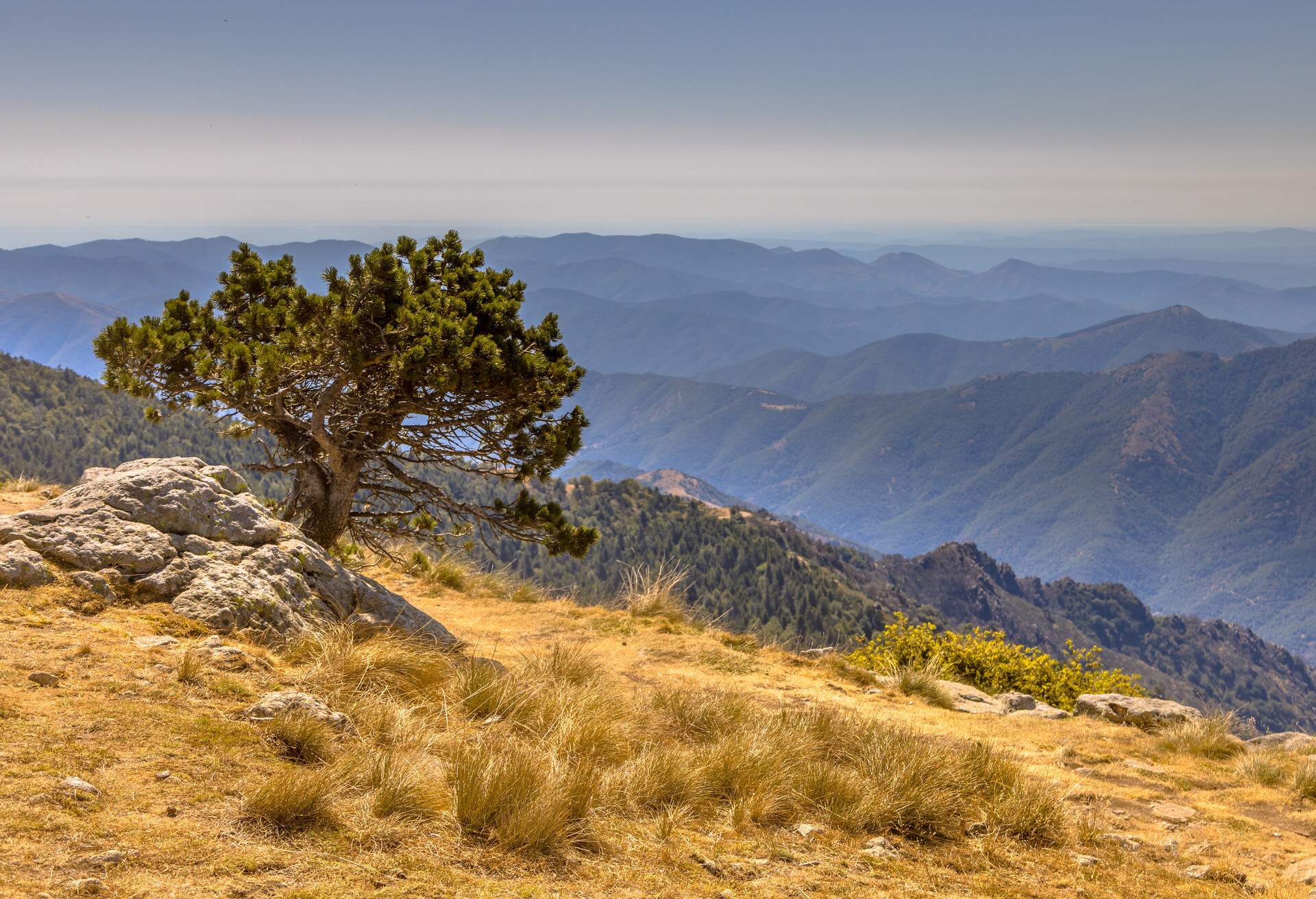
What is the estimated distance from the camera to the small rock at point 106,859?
3.92 m

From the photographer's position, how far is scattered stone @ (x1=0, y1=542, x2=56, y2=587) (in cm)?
732

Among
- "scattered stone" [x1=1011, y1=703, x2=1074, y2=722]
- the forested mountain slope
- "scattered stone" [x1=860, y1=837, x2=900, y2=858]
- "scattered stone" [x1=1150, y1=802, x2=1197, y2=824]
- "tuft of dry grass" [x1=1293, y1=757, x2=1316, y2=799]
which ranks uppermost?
"scattered stone" [x1=860, y1=837, x2=900, y2=858]

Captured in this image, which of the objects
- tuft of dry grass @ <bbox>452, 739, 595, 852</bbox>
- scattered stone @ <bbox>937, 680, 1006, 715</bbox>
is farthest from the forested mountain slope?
tuft of dry grass @ <bbox>452, 739, 595, 852</bbox>

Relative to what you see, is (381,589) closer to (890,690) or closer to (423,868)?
(423,868)

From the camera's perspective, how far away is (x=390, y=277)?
10562mm

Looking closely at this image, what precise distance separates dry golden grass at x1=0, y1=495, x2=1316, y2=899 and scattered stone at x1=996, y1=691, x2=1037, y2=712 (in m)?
3.16

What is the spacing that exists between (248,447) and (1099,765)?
9484cm

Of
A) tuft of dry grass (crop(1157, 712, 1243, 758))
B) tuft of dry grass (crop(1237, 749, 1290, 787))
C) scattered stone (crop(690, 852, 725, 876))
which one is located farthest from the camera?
tuft of dry grass (crop(1157, 712, 1243, 758))

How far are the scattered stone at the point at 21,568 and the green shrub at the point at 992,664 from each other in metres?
12.8

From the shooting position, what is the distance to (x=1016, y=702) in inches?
519

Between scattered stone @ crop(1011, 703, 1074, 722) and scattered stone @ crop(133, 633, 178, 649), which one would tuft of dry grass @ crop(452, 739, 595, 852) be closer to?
scattered stone @ crop(133, 633, 178, 649)

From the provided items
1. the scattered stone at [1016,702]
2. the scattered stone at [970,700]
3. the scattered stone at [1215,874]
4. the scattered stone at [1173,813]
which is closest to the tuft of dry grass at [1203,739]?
the scattered stone at [1016,702]

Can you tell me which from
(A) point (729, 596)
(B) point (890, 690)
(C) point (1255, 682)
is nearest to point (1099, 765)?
(B) point (890, 690)

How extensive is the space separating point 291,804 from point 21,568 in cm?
459
